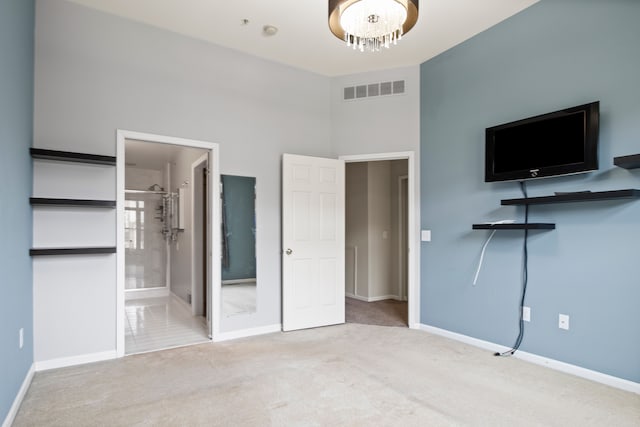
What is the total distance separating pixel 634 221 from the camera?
2.57 meters

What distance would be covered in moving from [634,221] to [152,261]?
667cm

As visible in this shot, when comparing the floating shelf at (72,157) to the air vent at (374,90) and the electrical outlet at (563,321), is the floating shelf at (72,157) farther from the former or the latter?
the electrical outlet at (563,321)

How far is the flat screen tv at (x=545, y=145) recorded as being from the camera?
275cm

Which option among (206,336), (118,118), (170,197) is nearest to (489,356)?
(206,336)

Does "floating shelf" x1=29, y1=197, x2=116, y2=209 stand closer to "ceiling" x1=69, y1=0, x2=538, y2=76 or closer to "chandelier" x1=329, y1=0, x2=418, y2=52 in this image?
"ceiling" x1=69, y1=0, x2=538, y2=76

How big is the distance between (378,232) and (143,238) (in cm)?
421

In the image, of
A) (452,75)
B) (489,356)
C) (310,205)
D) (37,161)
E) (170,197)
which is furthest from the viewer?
(170,197)

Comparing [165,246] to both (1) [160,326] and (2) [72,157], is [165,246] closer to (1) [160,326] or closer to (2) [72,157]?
(1) [160,326]

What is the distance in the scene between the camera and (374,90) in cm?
446

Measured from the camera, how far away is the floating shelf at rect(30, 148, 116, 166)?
2.86 metres

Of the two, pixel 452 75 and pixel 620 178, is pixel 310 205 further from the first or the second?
pixel 620 178

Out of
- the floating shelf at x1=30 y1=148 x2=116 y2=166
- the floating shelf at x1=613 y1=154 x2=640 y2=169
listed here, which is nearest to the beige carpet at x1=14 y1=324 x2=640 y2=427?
the floating shelf at x1=613 y1=154 x2=640 y2=169

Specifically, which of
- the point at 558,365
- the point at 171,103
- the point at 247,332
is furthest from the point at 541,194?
the point at 171,103

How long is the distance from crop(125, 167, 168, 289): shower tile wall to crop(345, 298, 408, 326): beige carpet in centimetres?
350
